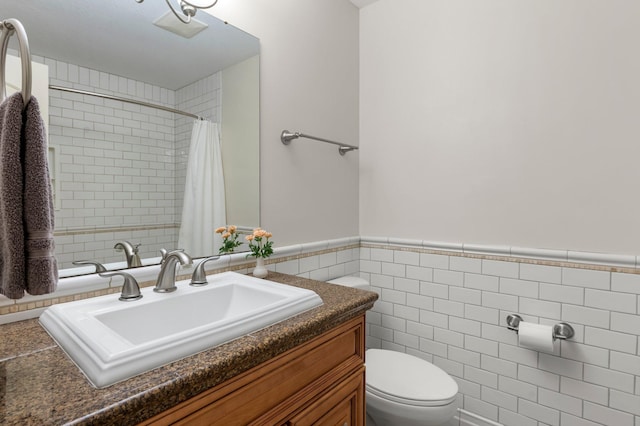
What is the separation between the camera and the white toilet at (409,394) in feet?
4.40

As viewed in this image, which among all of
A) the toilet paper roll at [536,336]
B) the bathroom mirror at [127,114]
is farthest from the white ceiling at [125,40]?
the toilet paper roll at [536,336]

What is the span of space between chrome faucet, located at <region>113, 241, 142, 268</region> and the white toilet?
106 cm

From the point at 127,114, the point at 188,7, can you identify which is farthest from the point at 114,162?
the point at 188,7

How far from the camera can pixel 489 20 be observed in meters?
1.71

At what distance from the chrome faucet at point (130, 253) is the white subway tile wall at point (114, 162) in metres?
0.02

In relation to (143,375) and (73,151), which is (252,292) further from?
(73,151)

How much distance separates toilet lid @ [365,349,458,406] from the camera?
1.37m

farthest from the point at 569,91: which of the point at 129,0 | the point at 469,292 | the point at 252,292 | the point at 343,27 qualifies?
the point at 129,0

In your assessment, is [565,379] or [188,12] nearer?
[188,12]

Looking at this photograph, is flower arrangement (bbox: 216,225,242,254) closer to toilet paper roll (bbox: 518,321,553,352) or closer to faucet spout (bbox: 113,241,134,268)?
faucet spout (bbox: 113,241,134,268)

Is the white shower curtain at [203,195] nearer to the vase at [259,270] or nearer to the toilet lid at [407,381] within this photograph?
the vase at [259,270]

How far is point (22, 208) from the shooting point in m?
0.59

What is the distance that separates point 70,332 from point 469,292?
1.70 m

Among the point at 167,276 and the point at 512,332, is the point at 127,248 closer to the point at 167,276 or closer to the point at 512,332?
the point at 167,276
